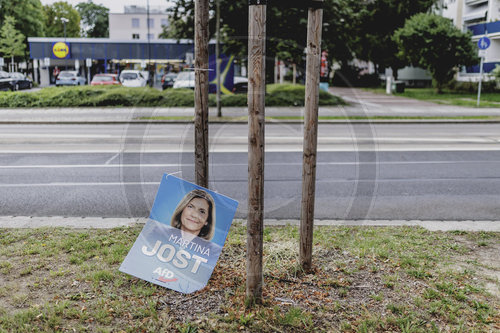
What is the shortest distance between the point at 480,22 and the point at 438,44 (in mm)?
14272

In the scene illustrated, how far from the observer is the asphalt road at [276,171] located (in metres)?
7.06

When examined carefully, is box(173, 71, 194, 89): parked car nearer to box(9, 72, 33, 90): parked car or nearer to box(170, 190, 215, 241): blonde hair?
box(9, 72, 33, 90): parked car

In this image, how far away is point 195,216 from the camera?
423cm

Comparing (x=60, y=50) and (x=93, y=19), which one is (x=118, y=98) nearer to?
(x=60, y=50)

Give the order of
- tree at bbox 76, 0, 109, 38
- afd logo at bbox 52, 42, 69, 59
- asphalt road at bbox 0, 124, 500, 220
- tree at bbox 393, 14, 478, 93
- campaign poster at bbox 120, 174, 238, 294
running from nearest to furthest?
campaign poster at bbox 120, 174, 238, 294
asphalt road at bbox 0, 124, 500, 220
tree at bbox 393, 14, 478, 93
afd logo at bbox 52, 42, 69, 59
tree at bbox 76, 0, 109, 38

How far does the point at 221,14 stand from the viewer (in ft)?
71.3

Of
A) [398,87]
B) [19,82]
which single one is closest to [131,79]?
[19,82]

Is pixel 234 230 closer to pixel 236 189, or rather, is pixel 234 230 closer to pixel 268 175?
pixel 236 189

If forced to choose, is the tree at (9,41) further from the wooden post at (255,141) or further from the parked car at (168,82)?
the wooden post at (255,141)

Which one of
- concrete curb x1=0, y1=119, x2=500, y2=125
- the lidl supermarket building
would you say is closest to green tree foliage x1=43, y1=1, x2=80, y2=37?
the lidl supermarket building

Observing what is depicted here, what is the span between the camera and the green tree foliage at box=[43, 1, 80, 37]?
85.6m

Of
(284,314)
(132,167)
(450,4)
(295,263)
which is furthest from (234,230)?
(450,4)

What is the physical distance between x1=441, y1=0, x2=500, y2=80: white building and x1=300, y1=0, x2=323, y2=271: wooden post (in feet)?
127

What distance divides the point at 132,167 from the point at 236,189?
2894 mm
